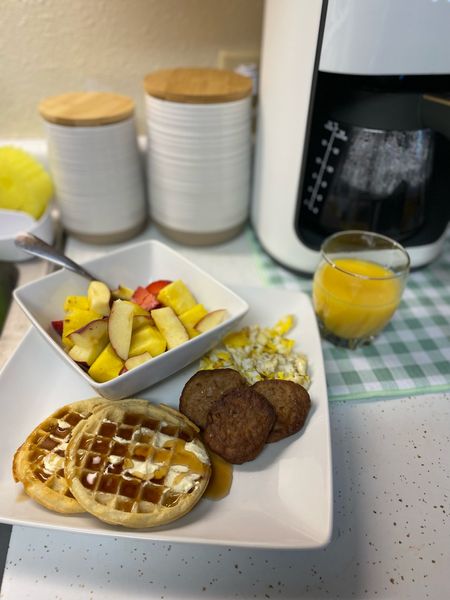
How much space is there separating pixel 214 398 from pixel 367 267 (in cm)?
36

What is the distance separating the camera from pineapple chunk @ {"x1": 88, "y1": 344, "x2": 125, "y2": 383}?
22.3 inches

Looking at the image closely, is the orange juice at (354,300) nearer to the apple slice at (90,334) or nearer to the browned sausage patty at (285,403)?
the browned sausage patty at (285,403)

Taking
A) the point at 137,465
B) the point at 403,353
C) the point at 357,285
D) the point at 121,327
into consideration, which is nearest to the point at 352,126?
the point at 357,285

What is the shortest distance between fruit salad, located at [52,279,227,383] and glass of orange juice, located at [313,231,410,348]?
7.0 inches

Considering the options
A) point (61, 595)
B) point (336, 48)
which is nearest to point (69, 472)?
point (61, 595)

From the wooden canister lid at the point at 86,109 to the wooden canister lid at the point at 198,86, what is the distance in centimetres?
7

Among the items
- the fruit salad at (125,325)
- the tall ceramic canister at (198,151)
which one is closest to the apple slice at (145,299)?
the fruit salad at (125,325)

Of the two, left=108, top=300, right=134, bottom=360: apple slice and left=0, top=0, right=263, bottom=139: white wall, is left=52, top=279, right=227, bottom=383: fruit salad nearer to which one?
left=108, top=300, right=134, bottom=360: apple slice

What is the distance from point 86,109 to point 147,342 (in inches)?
19.0

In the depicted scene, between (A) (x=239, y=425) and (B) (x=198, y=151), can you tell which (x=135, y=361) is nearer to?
(A) (x=239, y=425)

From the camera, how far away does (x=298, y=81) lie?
653mm

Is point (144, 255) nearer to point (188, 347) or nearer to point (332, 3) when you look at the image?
point (188, 347)

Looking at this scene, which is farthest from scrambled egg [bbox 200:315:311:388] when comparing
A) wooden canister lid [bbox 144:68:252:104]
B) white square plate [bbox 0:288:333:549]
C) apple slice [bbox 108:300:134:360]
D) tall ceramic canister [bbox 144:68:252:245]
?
wooden canister lid [bbox 144:68:252:104]

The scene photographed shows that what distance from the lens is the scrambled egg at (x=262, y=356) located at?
A: 63 centimetres
